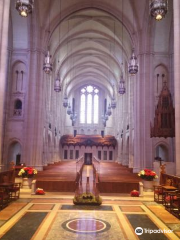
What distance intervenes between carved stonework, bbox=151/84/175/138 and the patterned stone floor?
181 inches

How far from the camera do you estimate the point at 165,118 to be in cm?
1323

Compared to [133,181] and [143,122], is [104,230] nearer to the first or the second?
[133,181]

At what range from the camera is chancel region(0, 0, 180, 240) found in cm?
756

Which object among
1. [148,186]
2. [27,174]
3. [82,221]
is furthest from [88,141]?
[82,221]

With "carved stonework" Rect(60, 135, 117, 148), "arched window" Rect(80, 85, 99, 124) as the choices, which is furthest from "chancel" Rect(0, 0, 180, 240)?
"arched window" Rect(80, 85, 99, 124)

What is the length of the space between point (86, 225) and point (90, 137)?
28.9m

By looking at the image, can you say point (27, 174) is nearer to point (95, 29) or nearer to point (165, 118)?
point (165, 118)

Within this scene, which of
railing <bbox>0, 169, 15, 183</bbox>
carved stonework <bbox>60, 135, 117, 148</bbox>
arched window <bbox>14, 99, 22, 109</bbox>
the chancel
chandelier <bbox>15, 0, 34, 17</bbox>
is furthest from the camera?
carved stonework <bbox>60, 135, 117, 148</bbox>

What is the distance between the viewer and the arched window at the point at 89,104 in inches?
1620

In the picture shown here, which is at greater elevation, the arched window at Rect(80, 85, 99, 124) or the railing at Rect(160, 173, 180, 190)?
the arched window at Rect(80, 85, 99, 124)

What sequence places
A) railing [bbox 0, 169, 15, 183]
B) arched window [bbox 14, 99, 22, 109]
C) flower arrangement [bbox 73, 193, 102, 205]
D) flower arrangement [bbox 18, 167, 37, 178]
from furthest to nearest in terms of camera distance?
arched window [bbox 14, 99, 22, 109], flower arrangement [bbox 18, 167, 37, 178], railing [bbox 0, 169, 15, 183], flower arrangement [bbox 73, 193, 102, 205]

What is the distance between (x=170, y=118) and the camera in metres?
13.1

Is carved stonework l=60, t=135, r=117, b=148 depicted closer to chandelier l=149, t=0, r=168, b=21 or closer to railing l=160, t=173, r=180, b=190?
railing l=160, t=173, r=180, b=190

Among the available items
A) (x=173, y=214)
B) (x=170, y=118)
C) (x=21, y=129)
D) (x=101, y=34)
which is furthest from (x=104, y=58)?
(x=173, y=214)
